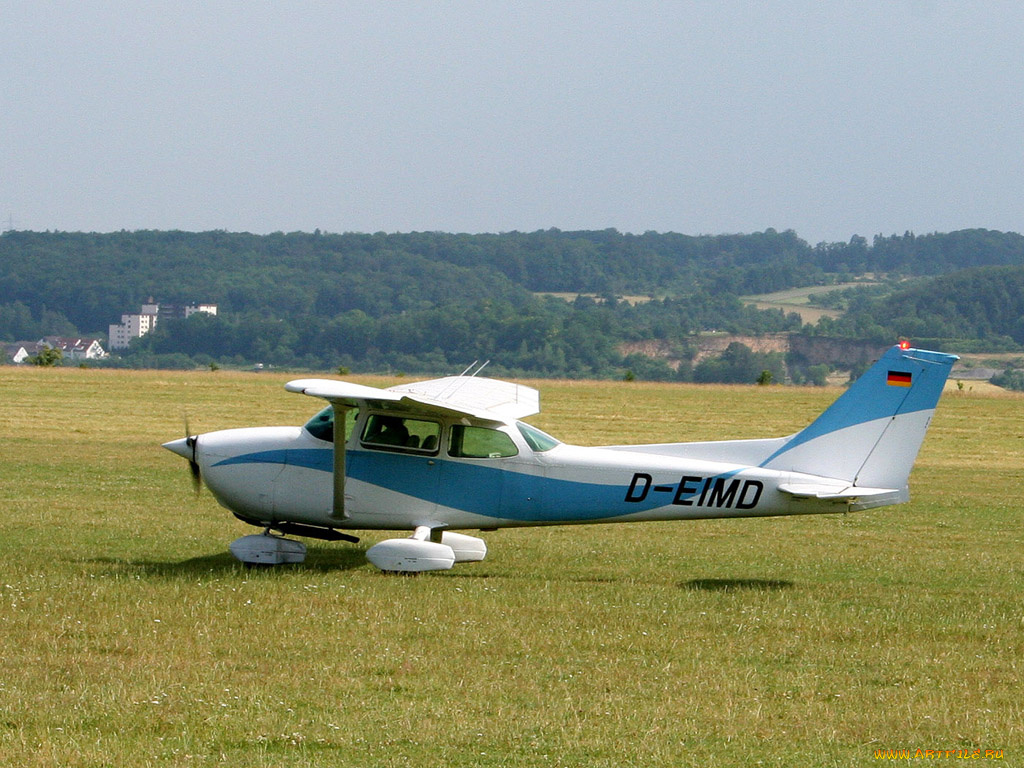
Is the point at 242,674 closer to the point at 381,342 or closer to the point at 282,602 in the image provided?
the point at 282,602

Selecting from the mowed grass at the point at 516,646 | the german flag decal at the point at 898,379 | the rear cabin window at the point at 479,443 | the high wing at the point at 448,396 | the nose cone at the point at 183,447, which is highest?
the german flag decal at the point at 898,379

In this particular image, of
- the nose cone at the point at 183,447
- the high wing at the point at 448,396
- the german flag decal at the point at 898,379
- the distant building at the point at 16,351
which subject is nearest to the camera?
the high wing at the point at 448,396

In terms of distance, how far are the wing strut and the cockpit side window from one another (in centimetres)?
17

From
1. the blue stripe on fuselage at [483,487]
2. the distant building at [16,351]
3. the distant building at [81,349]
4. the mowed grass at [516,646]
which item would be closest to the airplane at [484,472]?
the blue stripe on fuselage at [483,487]

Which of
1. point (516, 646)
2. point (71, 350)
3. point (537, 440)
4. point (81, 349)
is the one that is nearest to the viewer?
point (516, 646)

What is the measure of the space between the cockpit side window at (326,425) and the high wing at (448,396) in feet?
0.93

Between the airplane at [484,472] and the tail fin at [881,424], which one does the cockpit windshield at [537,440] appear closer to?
the airplane at [484,472]

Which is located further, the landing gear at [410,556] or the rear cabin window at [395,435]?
the rear cabin window at [395,435]

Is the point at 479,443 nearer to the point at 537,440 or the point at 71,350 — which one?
the point at 537,440

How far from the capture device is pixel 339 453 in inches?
489

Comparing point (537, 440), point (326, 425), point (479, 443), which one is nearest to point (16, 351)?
point (326, 425)

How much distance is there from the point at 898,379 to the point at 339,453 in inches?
219

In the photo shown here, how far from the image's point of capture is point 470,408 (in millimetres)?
12469

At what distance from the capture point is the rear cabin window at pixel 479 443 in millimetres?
12719
